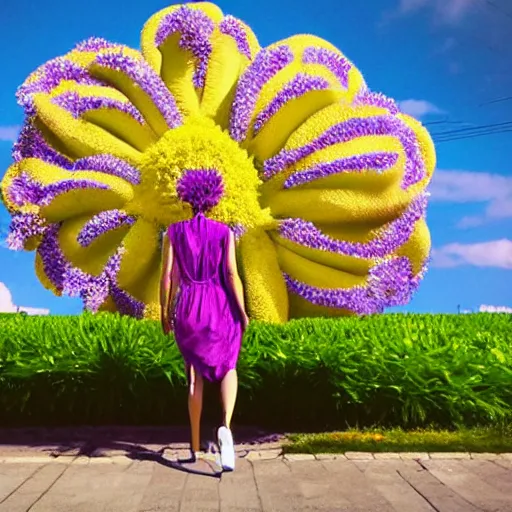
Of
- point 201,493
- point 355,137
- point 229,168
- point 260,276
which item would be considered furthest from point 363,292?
point 201,493

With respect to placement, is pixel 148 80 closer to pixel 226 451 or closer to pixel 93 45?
pixel 93 45

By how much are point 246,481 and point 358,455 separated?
3.21 feet

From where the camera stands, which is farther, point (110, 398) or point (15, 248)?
point (15, 248)

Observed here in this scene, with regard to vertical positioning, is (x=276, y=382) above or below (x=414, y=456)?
above

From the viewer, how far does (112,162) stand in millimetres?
8969

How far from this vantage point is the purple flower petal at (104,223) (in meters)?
8.98

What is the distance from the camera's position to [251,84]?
886 centimetres

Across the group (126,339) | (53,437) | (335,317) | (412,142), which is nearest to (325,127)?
(412,142)

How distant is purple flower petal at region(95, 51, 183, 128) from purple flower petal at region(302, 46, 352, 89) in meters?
1.58

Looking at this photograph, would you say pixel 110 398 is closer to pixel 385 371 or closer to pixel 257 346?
pixel 257 346

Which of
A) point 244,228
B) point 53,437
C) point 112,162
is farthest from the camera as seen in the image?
point 112,162

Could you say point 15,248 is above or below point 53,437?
above

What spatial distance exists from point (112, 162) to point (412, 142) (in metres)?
3.38

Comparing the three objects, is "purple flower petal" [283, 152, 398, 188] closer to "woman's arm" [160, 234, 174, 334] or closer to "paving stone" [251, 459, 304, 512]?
"woman's arm" [160, 234, 174, 334]
